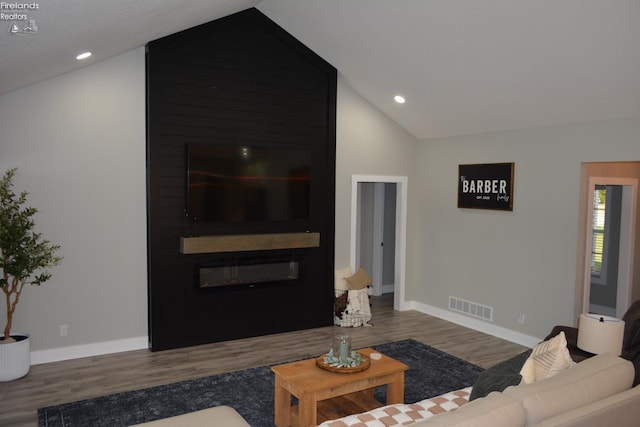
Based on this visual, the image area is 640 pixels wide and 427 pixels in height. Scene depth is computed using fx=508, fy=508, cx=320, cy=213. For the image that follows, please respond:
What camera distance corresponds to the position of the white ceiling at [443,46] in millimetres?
3562

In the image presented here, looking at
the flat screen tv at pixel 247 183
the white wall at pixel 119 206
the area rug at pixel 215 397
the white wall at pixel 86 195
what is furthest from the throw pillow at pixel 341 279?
the white wall at pixel 86 195

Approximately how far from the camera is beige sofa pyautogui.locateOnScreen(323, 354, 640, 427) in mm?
2193

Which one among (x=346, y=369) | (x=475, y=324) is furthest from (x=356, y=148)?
(x=346, y=369)

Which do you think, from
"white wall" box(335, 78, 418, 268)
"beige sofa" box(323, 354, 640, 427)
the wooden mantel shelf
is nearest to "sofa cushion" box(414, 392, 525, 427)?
"beige sofa" box(323, 354, 640, 427)

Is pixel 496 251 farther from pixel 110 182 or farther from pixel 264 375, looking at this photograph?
pixel 110 182

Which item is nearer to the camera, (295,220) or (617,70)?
(617,70)

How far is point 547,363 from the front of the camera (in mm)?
2877

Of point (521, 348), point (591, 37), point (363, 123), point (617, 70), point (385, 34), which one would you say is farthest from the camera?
point (363, 123)

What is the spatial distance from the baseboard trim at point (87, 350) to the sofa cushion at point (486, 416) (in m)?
4.11

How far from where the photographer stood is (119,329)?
5.41 metres

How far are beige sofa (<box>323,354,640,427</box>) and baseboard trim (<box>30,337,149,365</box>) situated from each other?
3.42 meters

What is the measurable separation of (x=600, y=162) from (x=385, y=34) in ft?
8.33

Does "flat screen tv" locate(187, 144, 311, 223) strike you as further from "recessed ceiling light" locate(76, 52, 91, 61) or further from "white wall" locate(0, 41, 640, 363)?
"recessed ceiling light" locate(76, 52, 91, 61)

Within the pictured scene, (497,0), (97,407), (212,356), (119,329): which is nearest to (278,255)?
(212,356)
